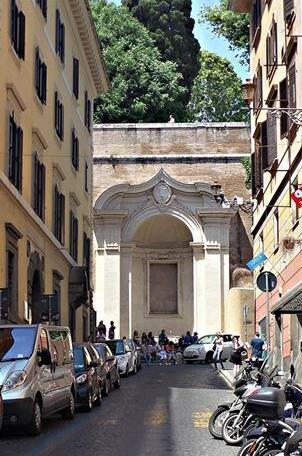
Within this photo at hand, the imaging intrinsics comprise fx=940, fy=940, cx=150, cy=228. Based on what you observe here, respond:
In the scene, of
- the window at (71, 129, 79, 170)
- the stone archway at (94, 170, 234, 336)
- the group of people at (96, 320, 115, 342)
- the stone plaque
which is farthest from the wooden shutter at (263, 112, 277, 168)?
the stone plaque

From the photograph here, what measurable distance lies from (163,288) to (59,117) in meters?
19.5

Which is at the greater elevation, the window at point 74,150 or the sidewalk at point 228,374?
the window at point 74,150

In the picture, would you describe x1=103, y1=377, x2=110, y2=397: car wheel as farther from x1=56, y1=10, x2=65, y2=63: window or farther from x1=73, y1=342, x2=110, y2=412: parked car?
x1=56, y1=10, x2=65, y2=63: window

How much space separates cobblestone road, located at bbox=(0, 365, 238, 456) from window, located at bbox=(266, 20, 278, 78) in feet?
30.6

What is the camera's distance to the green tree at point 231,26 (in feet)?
133

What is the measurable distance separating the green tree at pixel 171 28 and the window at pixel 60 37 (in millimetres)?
28070

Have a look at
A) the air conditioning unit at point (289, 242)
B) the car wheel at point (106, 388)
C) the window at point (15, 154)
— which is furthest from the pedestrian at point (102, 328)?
the air conditioning unit at point (289, 242)

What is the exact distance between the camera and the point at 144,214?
47312 millimetres

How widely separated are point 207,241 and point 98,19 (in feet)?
64.9

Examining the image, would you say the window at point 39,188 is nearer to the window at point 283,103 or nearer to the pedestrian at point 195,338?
the window at point 283,103

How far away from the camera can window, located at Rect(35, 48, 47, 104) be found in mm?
27672

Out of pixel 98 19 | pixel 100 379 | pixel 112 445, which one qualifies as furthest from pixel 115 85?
pixel 112 445

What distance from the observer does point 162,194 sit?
4731cm

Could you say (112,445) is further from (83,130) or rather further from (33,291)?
(83,130)
